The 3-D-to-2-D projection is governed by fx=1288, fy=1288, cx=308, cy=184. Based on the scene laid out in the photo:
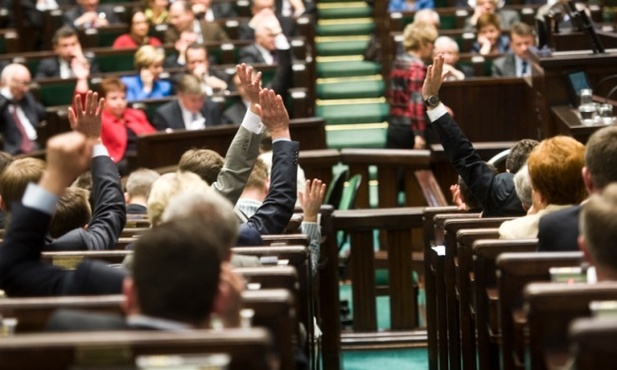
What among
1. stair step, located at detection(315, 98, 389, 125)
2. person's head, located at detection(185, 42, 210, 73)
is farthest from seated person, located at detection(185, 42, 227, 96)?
stair step, located at detection(315, 98, 389, 125)

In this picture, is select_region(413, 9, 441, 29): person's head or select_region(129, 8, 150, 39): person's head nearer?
select_region(413, 9, 441, 29): person's head

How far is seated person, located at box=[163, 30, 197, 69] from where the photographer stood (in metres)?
9.95

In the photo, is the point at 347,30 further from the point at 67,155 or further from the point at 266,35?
the point at 67,155

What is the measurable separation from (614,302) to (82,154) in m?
1.23

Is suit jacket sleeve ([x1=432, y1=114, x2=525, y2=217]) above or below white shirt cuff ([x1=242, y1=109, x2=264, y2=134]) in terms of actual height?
below

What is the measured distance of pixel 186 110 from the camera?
8312mm

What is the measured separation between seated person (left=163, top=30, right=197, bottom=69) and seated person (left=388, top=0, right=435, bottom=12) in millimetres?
2089

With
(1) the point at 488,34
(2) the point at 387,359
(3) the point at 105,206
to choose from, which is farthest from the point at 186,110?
(3) the point at 105,206

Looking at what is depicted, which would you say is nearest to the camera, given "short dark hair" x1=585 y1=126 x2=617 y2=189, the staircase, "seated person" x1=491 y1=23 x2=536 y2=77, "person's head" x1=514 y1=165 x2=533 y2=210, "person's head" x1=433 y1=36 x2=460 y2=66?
"short dark hair" x1=585 y1=126 x2=617 y2=189

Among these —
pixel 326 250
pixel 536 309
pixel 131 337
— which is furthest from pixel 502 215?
pixel 131 337

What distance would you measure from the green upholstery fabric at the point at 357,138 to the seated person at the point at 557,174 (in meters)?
6.07

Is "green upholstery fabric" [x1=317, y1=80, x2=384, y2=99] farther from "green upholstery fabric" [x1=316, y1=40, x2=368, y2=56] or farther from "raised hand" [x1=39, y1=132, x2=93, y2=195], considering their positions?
"raised hand" [x1=39, y1=132, x2=93, y2=195]

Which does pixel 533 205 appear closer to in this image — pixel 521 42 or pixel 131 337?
pixel 131 337

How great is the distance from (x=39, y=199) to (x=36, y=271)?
0.73 ft
